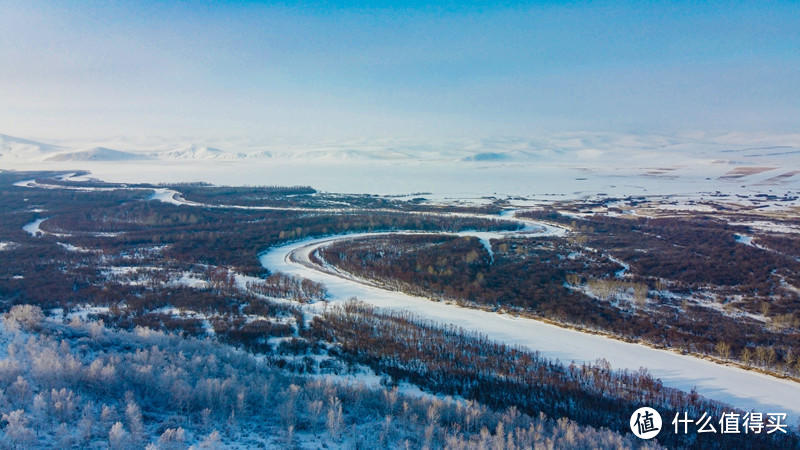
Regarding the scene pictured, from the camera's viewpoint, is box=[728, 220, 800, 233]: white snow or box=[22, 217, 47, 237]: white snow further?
box=[728, 220, 800, 233]: white snow

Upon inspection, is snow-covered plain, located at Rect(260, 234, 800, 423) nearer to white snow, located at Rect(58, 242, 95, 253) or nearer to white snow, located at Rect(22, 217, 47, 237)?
white snow, located at Rect(58, 242, 95, 253)

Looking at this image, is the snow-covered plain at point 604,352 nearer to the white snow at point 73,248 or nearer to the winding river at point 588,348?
the winding river at point 588,348

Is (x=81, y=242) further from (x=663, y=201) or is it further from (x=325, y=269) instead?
(x=663, y=201)

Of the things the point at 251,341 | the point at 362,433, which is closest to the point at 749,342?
the point at 362,433

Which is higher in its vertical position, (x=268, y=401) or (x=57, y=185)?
(x=57, y=185)

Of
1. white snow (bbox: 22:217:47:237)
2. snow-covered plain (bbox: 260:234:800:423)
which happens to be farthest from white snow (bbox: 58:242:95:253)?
snow-covered plain (bbox: 260:234:800:423)

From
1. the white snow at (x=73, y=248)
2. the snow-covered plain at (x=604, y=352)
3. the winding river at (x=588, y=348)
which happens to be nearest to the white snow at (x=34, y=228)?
the white snow at (x=73, y=248)

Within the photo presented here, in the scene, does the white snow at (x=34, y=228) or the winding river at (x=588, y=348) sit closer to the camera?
the winding river at (x=588, y=348)

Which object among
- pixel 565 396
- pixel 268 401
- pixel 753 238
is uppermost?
pixel 753 238
